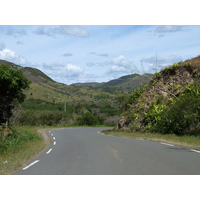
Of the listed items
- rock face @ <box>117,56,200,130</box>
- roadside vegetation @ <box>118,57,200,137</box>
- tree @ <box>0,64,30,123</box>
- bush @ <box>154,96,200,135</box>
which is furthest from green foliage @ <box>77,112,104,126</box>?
bush @ <box>154,96,200,135</box>

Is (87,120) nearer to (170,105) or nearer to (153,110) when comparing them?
(153,110)

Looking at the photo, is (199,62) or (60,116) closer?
(199,62)

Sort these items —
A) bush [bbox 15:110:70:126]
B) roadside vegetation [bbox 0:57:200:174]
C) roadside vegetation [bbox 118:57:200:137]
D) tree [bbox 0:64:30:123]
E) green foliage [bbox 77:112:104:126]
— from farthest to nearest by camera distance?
green foliage [bbox 77:112:104:126] < bush [bbox 15:110:70:126] < tree [bbox 0:64:30:123] < roadside vegetation [bbox 118:57:200:137] < roadside vegetation [bbox 0:57:200:174]

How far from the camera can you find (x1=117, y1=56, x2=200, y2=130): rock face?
3042cm

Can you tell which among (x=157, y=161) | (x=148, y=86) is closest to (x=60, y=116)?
(x=148, y=86)

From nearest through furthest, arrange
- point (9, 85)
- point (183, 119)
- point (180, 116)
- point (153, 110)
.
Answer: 1. point (183, 119)
2. point (180, 116)
3. point (9, 85)
4. point (153, 110)

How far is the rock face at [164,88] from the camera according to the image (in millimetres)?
30422

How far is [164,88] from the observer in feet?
100

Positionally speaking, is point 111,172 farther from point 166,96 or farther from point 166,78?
point 166,78

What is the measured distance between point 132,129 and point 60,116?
1492 inches

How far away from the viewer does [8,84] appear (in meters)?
25.0

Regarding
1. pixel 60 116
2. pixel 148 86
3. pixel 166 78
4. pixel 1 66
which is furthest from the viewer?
pixel 60 116

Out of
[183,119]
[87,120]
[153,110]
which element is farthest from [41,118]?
[183,119]

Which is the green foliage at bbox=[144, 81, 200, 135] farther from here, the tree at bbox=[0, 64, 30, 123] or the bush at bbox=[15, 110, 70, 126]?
the bush at bbox=[15, 110, 70, 126]
